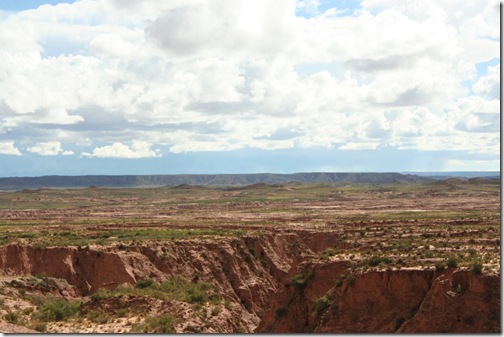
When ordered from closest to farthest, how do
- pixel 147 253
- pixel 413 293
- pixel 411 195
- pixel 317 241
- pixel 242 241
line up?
pixel 413 293, pixel 147 253, pixel 242 241, pixel 317 241, pixel 411 195

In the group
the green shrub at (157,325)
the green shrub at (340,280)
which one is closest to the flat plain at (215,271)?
the green shrub at (157,325)

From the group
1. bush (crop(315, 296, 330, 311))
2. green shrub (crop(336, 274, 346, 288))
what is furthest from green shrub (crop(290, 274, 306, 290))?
bush (crop(315, 296, 330, 311))

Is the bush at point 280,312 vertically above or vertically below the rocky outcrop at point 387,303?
below

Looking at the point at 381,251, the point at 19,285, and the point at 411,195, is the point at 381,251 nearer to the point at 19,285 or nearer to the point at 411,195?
the point at 19,285

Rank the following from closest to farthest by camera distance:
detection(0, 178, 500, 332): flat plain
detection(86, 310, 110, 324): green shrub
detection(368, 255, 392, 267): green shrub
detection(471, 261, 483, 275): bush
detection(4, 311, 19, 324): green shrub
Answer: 1. detection(471, 261, 483, 275): bush
2. detection(4, 311, 19, 324): green shrub
3. detection(86, 310, 110, 324): green shrub
4. detection(0, 178, 500, 332): flat plain
5. detection(368, 255, 392, 267): green shrub

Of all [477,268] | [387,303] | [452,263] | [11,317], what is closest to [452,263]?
[452,263]

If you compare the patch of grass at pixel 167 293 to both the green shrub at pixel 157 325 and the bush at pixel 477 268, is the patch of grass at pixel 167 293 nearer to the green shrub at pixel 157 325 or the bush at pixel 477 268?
the green shrub at pixel 157 325

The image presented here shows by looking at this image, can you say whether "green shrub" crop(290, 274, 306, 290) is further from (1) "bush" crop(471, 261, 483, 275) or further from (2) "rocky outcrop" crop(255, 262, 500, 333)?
(1) "bush" crop(471, 261, 483, 275)

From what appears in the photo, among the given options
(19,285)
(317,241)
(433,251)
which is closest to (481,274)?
(433,251)
